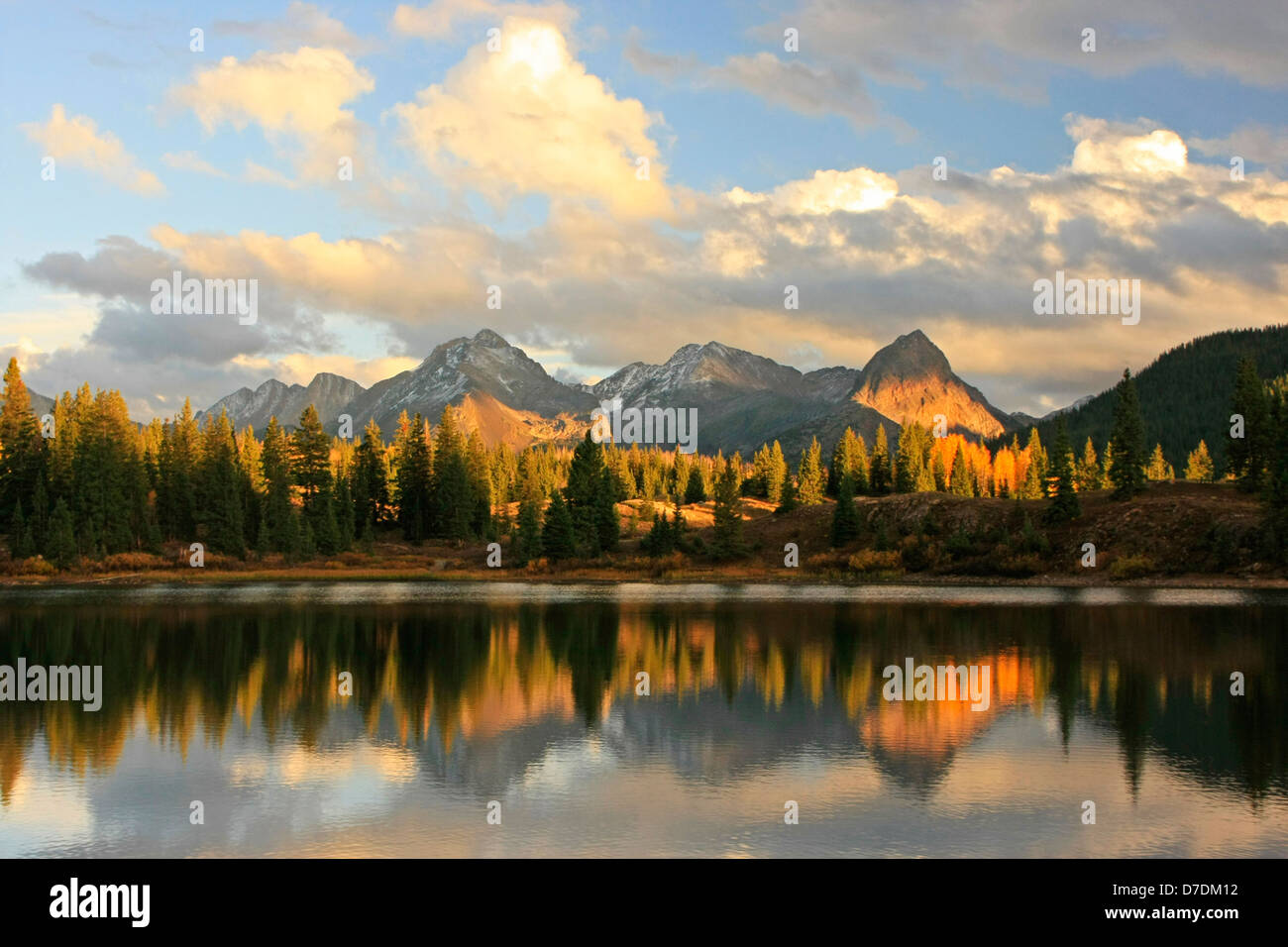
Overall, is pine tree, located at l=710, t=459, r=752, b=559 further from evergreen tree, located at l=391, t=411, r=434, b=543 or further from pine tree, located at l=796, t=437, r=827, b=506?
pine tree, located at l=796, t=437, r=827, b=506

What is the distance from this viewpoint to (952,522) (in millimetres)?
116750

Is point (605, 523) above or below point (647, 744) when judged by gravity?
above

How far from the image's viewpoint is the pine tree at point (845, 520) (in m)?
120

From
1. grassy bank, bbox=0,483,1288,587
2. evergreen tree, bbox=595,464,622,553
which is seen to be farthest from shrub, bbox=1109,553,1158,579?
evergreen tree, bbox=595,464,622,553

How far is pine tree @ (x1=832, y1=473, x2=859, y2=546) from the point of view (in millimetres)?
120062

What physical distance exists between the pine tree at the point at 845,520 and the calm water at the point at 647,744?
63.6 meters

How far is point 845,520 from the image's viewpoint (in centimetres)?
12038

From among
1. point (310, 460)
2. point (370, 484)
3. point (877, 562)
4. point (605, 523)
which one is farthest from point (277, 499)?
point (877, 562)

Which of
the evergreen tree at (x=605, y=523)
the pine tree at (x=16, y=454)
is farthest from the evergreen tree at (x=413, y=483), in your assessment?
the pine tree at (x=16, y=454)

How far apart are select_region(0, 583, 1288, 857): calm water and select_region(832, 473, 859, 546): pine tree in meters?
63.6

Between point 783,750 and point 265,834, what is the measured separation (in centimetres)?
1284

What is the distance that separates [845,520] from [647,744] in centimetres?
9502

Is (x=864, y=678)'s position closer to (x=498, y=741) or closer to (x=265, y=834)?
(x=498, y=741)

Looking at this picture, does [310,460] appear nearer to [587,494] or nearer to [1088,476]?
[587,494]
